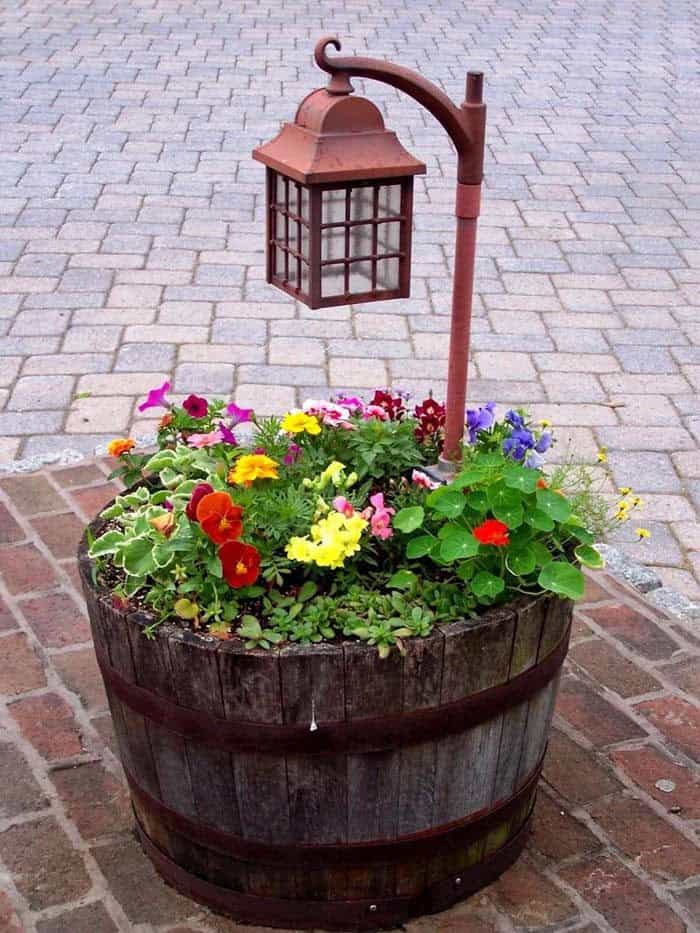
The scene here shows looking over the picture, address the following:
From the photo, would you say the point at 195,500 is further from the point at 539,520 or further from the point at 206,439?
the point at 539,520

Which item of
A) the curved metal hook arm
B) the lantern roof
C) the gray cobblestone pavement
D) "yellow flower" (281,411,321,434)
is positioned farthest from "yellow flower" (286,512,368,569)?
the gray cobblestone pavement

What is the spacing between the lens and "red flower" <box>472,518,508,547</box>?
2.21m

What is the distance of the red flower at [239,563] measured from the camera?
88.3 inches

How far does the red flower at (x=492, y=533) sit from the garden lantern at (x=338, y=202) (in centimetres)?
62

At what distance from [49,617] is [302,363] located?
210cm

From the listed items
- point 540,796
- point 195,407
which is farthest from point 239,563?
point 540,796

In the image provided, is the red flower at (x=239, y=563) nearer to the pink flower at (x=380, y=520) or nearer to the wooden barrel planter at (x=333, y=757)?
the wooden barrel planter at (x=333, y=757)

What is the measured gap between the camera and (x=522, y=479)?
2.30 metres

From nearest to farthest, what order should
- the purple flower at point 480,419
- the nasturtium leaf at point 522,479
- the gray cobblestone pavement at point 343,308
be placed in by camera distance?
the nasturtium leaf at point 522,479
the purple flower at point 480,419
the gray cobblestone pavement at point 343,308

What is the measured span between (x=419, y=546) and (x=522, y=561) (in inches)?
8.6

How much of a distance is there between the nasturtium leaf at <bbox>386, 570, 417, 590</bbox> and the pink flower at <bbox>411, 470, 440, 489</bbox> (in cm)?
31

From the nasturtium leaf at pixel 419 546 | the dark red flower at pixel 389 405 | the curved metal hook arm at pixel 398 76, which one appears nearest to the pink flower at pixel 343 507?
the nasturtium leaf at pixel 419 546

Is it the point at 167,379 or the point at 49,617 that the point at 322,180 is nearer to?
the point at 49,617

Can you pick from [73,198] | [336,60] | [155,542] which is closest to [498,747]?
[155,542]
